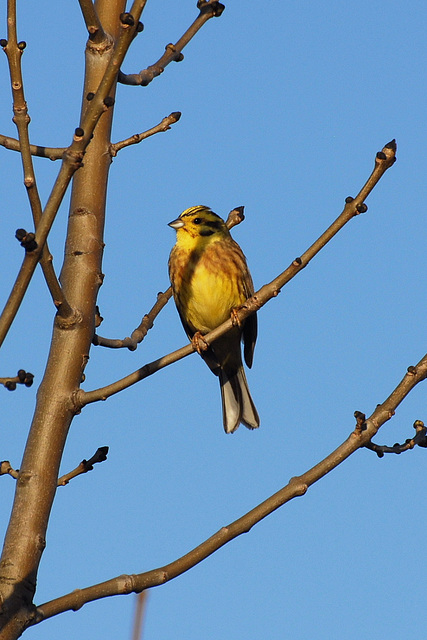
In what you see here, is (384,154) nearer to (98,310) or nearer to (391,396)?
(391,396)

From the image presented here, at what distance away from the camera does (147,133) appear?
4301 millimetres

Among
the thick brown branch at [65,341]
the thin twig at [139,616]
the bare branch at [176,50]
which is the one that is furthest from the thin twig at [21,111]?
the bare branch at [176,50]

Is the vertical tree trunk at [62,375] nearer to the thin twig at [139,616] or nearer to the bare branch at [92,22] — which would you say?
the bare branch at [92,22]

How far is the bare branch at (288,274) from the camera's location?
10.3ft

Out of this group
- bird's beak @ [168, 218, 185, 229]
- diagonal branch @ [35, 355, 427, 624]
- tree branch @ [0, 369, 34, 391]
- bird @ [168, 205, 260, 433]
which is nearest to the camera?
diagonal branch @ [35, 355, 427, 624]

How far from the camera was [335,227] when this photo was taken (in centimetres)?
326

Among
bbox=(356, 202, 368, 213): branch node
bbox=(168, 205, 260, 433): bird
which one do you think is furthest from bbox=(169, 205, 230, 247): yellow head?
bbox=(356, 202, 368, 213): branch node

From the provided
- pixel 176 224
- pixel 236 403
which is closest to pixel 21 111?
pixel 176 224

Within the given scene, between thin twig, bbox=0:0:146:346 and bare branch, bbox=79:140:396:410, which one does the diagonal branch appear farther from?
thin twig, bbox=0:0:146:346

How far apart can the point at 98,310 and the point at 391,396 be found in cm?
153

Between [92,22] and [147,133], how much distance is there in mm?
648

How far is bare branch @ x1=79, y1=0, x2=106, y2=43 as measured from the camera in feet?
11.6

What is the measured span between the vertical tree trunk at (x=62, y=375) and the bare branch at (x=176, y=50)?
19 centimetres

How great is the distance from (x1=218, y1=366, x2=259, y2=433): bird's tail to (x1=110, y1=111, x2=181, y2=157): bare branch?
3.12m
